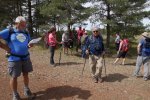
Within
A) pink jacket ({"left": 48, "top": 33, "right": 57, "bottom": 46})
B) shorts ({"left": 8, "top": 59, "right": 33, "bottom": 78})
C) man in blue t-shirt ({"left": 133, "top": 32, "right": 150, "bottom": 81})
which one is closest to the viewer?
shorts ({"left": 8, "top": 59, "right": 33, "bottom": 78})

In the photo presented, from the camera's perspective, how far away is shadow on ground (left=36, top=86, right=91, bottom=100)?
8438 mm

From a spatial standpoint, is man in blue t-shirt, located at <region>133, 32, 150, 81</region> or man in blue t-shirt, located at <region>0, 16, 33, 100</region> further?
man in blue t-shirt, located at <region>133, 32, 150, 81</region>

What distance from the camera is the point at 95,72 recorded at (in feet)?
33.2

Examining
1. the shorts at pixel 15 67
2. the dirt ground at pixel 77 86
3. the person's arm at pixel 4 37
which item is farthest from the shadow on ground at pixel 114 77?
the person's arm at pixel 4 37

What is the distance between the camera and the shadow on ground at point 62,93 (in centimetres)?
844

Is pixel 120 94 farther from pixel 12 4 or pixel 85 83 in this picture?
pixel 12 4

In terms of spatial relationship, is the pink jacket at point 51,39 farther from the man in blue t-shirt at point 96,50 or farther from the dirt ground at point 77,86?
the man in blue t-shirt at point 96,50

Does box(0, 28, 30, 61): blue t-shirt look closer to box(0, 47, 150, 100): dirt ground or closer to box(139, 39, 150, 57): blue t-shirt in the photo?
box(0, 47, 150, 100): dirt ground

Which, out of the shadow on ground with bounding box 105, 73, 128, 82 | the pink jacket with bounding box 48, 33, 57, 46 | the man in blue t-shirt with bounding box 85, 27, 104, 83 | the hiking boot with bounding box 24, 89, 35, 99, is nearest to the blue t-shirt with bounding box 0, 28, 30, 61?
the hiking boot with bounding box 24, 89, 35, 99

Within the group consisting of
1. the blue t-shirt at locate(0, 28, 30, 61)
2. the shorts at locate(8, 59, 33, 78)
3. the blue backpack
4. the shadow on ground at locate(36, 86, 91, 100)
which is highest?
the blue t-shirt at locate(0, 28, 30, 61)

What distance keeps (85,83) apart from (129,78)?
6.19 feet

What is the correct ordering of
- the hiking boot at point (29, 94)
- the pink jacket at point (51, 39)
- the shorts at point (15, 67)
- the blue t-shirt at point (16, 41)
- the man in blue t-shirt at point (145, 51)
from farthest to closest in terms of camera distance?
the pink jacket at point (51, 39) → the man in blue t-shirt at point (145, 51) → the hiking boot at point (29, 94) → the shorts at point (15, 67) → the blue t-shirt at point (16, 41)

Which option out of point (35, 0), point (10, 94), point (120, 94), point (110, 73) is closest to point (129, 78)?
point (110, 73)

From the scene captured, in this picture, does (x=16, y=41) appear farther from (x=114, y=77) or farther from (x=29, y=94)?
(x=114, y=77)
